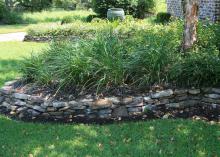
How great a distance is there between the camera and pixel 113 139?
5758 millimetres

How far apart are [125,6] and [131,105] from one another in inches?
679

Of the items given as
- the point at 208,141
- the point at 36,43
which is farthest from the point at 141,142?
the point at 36,43

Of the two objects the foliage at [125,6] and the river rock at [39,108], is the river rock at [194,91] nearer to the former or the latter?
the river rock at [39,108]

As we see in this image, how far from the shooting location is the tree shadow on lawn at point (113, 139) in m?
5.33

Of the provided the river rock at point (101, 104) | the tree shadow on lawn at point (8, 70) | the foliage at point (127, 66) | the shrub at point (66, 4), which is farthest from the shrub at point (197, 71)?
the shrub at point (66, 4)

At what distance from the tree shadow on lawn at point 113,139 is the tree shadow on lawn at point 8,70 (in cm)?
341

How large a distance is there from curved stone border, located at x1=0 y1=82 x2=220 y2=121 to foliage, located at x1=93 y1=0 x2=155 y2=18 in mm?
16629

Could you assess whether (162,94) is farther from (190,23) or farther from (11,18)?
(11,18)

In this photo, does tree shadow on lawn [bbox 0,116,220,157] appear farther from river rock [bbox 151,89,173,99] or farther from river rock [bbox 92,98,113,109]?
river rock [bbox 151,89,173,99]

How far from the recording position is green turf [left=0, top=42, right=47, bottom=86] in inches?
403

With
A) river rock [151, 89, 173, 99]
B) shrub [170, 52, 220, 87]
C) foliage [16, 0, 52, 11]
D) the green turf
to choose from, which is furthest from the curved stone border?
foliage [16, 0, 52, 11]

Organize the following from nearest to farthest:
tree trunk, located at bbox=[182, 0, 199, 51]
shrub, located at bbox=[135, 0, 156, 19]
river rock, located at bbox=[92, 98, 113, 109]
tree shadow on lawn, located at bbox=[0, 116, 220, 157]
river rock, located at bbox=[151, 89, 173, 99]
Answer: tree shadow on lawn, located at bbox=[0, 116, 220, 157] → river rock, located at bbox=[92, 98, 113, 109] → river rock, located at bbox=[151, 89, 173, 99] → tree trunk, located at bbox=[182, 0, 199, 51] → shrub, located at bbox=[135, 0, 156, 19]

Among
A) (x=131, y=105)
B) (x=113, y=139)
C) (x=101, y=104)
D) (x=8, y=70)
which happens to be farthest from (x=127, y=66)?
(x=8, y=70)

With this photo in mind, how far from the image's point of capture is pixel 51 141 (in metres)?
5.78
